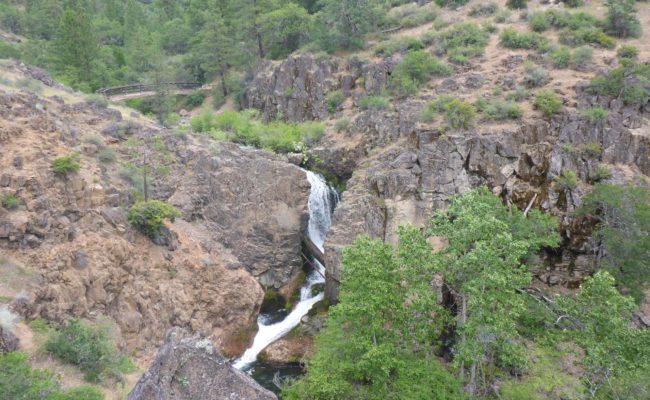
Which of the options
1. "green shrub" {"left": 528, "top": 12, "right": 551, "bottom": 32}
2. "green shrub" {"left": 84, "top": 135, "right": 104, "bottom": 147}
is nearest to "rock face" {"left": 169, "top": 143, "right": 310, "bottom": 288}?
"green shrub" {"left": 84, "top": 135, "right": 104, "bottom": 147}

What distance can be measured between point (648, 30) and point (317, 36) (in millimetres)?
26782

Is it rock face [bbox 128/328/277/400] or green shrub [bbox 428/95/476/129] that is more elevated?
rock face [bbox 128/328/277/400]

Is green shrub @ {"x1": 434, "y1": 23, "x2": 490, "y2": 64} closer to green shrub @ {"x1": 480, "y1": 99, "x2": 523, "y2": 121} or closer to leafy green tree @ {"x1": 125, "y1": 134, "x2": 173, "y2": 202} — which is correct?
green shrub @ {"x1": 480, "y1": 99, "x2": 523, "y2": 121}

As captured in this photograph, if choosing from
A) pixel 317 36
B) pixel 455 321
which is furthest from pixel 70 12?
pixel 455 321

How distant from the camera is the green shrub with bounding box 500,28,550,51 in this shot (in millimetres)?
36844

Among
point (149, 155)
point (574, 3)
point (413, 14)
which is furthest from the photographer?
point (413, 14)

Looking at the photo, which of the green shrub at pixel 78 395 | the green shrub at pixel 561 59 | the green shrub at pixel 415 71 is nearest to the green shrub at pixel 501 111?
the green shrub at pixel 415 71

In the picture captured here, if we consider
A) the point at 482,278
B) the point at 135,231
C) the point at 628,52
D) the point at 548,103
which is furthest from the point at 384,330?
the point at 628,52

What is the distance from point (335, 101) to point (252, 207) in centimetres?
1439

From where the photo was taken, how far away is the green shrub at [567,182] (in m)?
27.3

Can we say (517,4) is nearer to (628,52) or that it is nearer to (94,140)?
(628,52)

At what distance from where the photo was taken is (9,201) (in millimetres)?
20250

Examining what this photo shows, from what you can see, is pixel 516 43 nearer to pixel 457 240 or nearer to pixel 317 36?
pixel 317 36

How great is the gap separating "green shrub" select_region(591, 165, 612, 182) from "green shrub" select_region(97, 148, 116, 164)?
27862 mm
